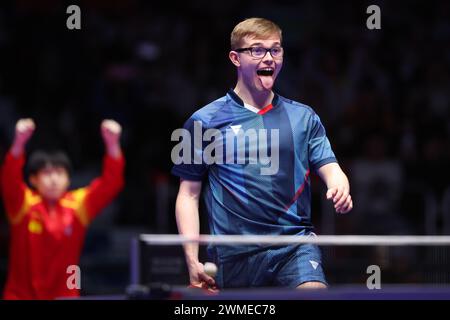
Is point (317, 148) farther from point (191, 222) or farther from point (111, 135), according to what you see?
point (111, 135)

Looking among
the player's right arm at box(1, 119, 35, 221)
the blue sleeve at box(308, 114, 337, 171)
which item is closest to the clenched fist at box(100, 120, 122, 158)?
the player's right arm at box(1, 119, 35, 221)

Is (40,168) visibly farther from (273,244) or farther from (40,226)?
(273,244)

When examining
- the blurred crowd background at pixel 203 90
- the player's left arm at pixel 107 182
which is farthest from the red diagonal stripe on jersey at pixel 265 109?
the blurred crowd background at pixel 203 90

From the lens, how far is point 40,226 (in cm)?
851

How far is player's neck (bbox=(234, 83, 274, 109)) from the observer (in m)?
6.25

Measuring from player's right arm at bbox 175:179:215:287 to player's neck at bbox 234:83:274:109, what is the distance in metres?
0.49

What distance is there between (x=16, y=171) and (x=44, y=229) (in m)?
0.47

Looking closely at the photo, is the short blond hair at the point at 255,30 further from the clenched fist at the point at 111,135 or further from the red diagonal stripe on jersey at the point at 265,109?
the clenched fist at the point at 111,135

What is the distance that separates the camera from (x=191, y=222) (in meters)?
6.19

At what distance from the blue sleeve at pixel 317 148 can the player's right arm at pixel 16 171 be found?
2.64 meters

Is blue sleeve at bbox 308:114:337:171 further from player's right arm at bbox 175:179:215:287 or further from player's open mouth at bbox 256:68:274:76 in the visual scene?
player's right arm at bbox 175:179:215:287
